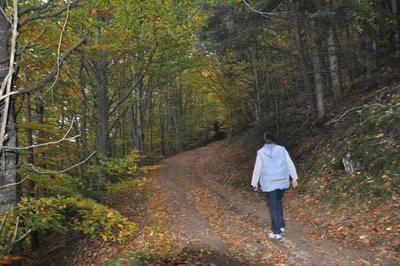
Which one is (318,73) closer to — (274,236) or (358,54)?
(358,54)

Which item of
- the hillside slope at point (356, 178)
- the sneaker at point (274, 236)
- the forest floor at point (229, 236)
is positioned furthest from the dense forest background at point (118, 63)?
the sneaker at point (274, 236)

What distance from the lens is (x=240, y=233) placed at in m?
7.35

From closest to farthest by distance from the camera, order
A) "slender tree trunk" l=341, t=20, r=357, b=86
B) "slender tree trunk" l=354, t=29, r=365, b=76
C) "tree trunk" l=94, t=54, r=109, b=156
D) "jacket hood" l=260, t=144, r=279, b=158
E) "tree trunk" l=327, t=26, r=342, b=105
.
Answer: "jacket hood" l=260, t=144, r=279, b=158 < "tree trunk" l=94, t=54, r=109, b=156 < "tree trunk" l=327, t=26, r=342, b=105 < "slender tree trunk" l=354, t=29, r=365, b=76 < "slender tree trunk" l=341, t=20, r=357, b=86

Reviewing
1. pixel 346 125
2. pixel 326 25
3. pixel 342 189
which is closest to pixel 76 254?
pixel 342 189

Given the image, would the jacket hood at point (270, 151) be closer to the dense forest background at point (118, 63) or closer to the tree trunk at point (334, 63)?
the dense forest background at point (118, 63)

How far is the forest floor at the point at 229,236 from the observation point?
5562 millimetres

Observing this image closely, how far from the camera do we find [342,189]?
860 centimetres

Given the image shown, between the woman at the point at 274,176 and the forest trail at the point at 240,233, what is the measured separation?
1.53 feet

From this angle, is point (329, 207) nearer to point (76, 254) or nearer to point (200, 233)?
point (200, 233)

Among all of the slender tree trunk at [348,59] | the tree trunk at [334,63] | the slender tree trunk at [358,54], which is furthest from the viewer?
the slender tree trunk at [348,59]

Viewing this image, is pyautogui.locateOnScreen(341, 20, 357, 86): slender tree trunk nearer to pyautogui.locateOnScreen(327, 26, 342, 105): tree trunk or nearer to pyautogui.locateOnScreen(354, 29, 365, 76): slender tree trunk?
pyautogui.locateOnScreen(354, 29, 365, 76): slender tree trunk

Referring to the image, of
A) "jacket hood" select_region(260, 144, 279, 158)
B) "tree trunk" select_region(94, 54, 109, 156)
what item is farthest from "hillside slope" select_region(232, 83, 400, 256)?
"tree trunk" select_region(94, 54, 109, 156)

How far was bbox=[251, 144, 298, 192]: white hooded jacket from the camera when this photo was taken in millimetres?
6445

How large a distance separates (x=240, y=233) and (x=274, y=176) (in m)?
1.76
